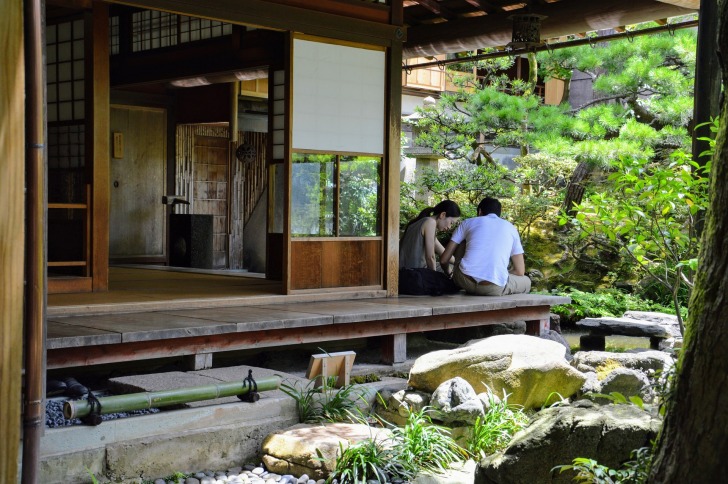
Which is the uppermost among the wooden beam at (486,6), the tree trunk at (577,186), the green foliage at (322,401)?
the wooden beam at (486,6)

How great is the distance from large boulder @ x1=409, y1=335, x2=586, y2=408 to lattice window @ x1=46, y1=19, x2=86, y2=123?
4.17m

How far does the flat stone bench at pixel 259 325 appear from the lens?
6016mm

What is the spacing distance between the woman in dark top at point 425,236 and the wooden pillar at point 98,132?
314 centimetres

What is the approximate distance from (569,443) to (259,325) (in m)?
2.84

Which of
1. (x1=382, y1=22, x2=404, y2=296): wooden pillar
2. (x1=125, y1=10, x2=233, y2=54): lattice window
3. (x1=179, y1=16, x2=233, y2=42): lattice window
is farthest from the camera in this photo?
(x1=125, y1=10, x2=233, y2=54): lattice window

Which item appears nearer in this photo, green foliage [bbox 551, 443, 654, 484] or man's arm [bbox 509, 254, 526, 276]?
green foliage [bbox 551, 443, 654, 484]

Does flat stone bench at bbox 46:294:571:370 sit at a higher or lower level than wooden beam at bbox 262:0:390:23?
lower

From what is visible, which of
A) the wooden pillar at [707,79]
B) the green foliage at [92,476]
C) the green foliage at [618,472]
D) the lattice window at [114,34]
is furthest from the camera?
the lattice window at [114,34]

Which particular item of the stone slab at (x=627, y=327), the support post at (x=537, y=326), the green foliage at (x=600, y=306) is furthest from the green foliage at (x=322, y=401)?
the green foliage at (x=600, y=306)

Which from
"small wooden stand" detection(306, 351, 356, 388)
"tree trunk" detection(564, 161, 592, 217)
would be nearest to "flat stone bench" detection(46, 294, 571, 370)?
"small wooden stand" detection(306, 351, 356, 388)

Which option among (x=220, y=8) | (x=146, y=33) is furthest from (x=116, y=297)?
(x=146, y=33)

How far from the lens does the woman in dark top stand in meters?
9.35

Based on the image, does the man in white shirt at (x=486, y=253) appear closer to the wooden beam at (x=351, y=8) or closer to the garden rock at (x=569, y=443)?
the wooden beam at (x=351, y=8)

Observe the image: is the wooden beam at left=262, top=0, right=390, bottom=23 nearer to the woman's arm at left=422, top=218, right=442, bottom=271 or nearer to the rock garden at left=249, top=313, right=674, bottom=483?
the woman's arm at left=422, top=218, right=442, bottom=271
